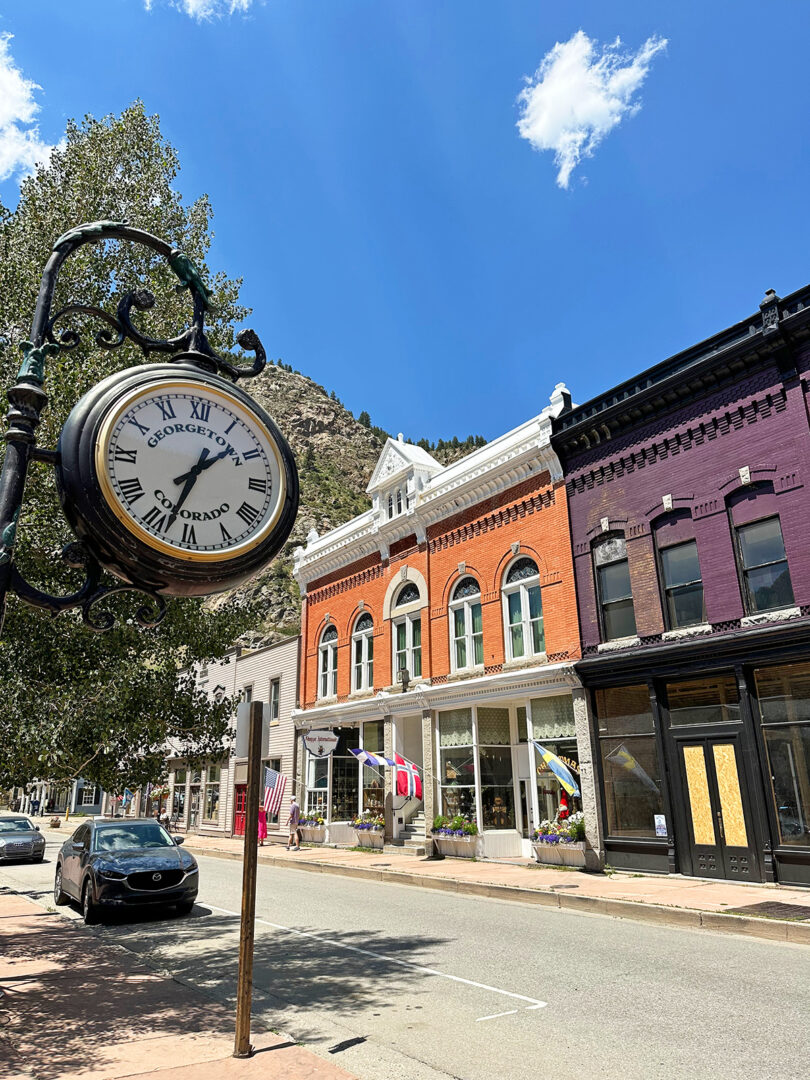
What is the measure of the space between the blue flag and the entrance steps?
5503 mm

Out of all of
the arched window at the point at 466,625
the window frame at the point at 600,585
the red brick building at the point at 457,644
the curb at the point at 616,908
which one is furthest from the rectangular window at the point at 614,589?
the curb at the point at 616,908

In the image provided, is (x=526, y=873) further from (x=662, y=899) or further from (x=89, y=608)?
(x=89, y=608)

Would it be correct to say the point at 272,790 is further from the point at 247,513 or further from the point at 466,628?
the point at 247,513

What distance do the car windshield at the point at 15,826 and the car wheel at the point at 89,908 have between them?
49.2 feet

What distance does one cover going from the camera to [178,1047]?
5543 mm

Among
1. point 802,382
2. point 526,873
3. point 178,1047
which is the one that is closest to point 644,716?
A: point 526,873

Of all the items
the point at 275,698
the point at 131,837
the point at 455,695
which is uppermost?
the point at 275,698

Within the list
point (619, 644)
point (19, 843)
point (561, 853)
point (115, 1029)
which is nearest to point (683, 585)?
point (619, 644)

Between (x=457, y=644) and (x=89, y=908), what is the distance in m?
12.3

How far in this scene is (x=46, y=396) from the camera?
12.6 ft

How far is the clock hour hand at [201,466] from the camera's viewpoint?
3.61 meters

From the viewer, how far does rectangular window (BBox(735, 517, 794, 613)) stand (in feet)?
47.8

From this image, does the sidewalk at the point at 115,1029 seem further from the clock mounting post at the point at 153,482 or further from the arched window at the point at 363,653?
the arched window at the point at 363,653

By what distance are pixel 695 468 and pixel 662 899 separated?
8.72 m
